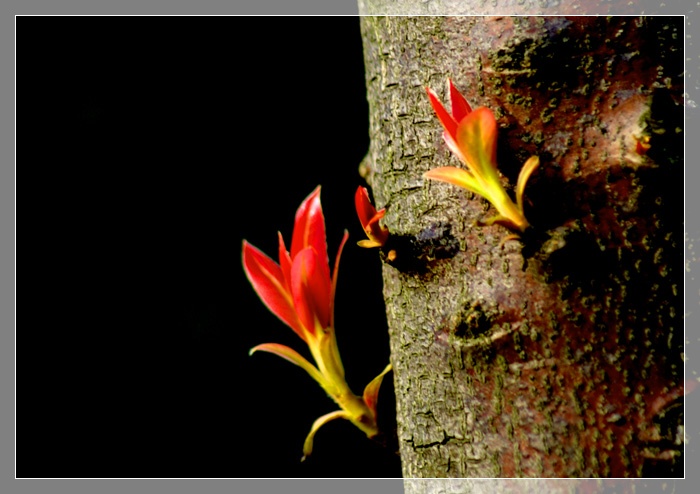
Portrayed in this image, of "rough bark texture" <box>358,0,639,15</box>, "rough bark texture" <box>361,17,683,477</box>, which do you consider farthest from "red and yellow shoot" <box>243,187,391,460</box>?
"rough bark texture" <box>358,0,639,15</box>

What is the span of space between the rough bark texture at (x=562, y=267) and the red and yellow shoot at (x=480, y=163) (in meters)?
0.02

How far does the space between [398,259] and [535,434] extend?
16cm

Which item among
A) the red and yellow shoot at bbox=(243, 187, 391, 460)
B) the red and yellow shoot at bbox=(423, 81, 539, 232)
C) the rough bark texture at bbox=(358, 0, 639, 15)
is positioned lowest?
the red and yellow shoot at bbox=(243, 187, 391, 460)

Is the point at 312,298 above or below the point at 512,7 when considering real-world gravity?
below

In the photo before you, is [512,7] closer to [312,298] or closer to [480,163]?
[480,163]

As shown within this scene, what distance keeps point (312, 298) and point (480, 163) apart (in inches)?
7.1

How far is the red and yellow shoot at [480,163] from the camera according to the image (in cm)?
47

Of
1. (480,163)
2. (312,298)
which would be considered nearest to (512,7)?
(480,163)

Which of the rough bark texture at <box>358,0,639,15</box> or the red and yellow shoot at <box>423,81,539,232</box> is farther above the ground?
the rough bark texture at <box>358,0,639,15</box>

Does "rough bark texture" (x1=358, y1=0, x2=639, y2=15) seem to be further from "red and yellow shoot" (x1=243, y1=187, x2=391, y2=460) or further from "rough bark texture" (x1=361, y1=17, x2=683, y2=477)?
"red and yellow shoot" (x1=243, y1=187, x2=391, y2=460)

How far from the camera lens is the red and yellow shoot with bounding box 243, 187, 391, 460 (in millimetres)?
579

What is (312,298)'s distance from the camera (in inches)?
23.0

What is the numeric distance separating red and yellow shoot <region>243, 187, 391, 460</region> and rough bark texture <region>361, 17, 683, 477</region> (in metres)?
0.06

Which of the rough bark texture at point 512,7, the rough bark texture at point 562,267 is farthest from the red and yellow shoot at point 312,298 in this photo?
the rough bark texture at point 512,7
